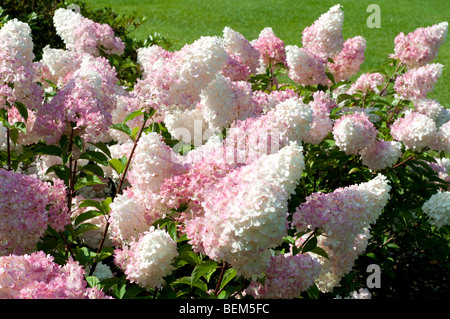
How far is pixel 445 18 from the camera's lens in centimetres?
1226

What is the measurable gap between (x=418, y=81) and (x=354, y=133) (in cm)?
99

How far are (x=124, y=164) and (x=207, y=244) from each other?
0.88m

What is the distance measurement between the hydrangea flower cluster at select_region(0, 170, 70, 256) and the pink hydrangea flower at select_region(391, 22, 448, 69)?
2.69m

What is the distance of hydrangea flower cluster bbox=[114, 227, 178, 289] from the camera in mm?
1875

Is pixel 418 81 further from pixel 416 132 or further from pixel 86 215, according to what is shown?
pixel 86 215

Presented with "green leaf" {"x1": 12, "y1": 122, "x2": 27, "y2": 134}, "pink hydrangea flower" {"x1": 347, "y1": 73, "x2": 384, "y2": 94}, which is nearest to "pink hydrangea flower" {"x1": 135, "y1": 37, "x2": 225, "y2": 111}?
"green leaf" {"x1": 12, "y1": 122, "x2": 27, "y2": 134}

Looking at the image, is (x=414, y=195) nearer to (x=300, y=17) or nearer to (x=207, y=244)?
(x=207, y=244)

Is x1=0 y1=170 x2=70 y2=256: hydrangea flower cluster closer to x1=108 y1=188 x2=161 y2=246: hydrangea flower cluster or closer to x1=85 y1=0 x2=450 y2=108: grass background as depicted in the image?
x1=108 y1=188 x2=161 y2=246: hydrangea flower cluster

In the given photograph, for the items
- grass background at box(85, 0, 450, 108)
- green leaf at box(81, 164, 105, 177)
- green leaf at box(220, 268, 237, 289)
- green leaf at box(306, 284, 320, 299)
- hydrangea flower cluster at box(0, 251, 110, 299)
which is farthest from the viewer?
grass background at box(85, 0, 450, 108)

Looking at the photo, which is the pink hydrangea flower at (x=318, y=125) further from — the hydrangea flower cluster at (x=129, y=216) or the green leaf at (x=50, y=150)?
the green leaf at (x=50, y=150)

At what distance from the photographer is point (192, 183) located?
1994 mm

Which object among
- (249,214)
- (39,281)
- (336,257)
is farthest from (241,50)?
(39,281)

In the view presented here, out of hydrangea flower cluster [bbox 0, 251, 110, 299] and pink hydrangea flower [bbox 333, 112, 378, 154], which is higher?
pink hydrangea flower [bbox 333, 112, 378, 154]

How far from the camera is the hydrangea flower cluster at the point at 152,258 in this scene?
1.88 metres
